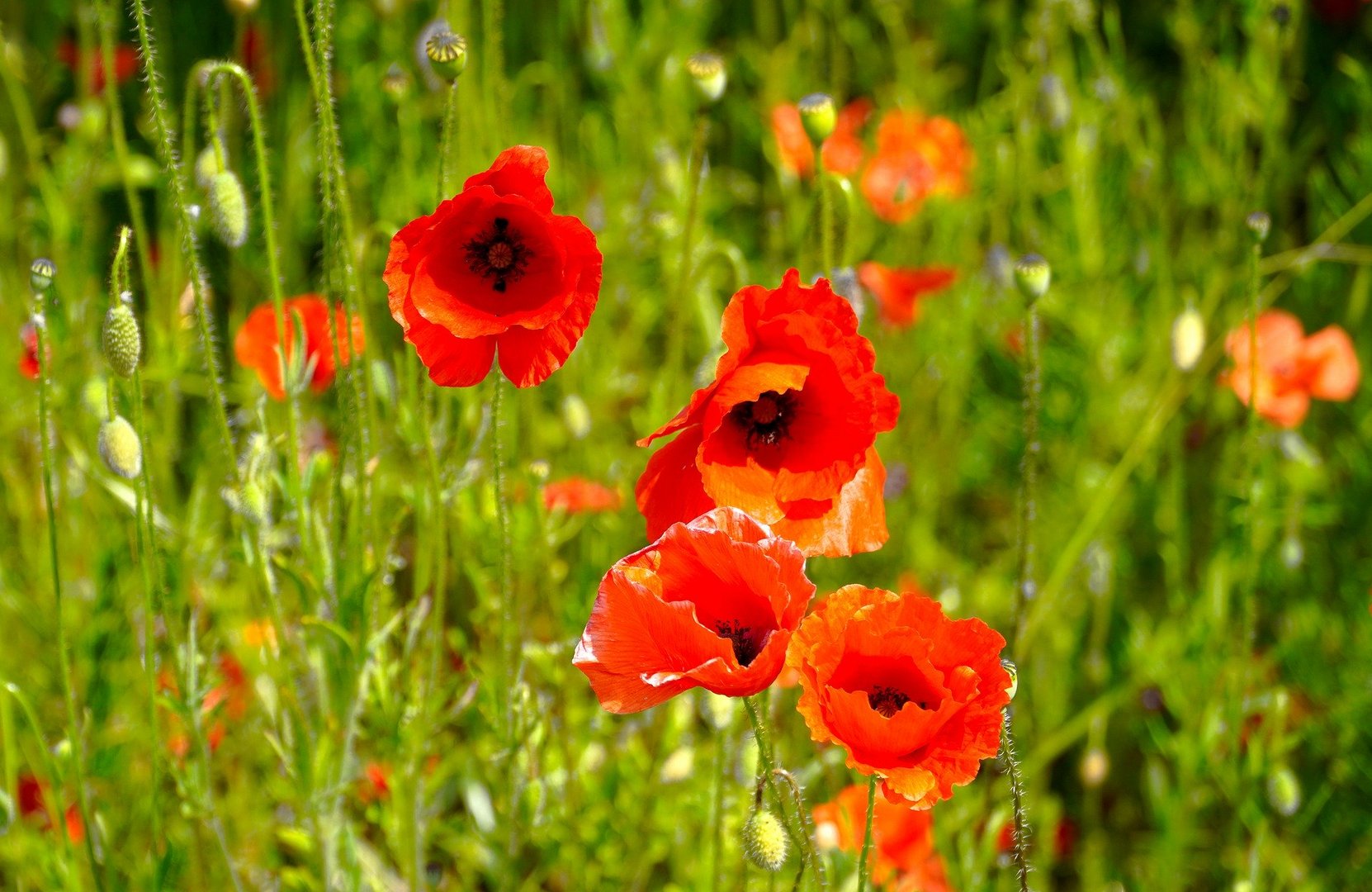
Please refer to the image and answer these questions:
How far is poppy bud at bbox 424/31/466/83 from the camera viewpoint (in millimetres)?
1184

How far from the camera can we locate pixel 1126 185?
8.84ft

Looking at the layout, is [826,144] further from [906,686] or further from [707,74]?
[906,686]

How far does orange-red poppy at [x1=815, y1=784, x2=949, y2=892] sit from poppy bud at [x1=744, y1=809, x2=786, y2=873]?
40cm

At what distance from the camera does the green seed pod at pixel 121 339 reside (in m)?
1.15

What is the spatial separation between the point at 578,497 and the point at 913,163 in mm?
946

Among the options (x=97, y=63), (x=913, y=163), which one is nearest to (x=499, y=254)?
(x=913, y=163)

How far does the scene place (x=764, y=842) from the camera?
3.50 ft

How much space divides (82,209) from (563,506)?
99cm

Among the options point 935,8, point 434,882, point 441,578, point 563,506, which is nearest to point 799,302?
point 441,578

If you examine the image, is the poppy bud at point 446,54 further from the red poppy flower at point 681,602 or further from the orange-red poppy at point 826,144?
the orange-red poppy at point 826,144

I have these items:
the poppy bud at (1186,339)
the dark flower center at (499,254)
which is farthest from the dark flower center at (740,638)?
the poppy bud at (1186,339)

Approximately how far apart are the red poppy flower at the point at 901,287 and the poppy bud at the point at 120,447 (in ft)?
3.79

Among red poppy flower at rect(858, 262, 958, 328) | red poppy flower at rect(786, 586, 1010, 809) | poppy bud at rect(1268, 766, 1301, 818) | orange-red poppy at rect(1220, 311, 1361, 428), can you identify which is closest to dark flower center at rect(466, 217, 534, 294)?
red poppy flower at rect(786, 586, 1010, 809)

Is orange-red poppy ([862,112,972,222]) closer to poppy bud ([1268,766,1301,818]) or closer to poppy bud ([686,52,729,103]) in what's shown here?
poppy bud ([686,52,729,103])
